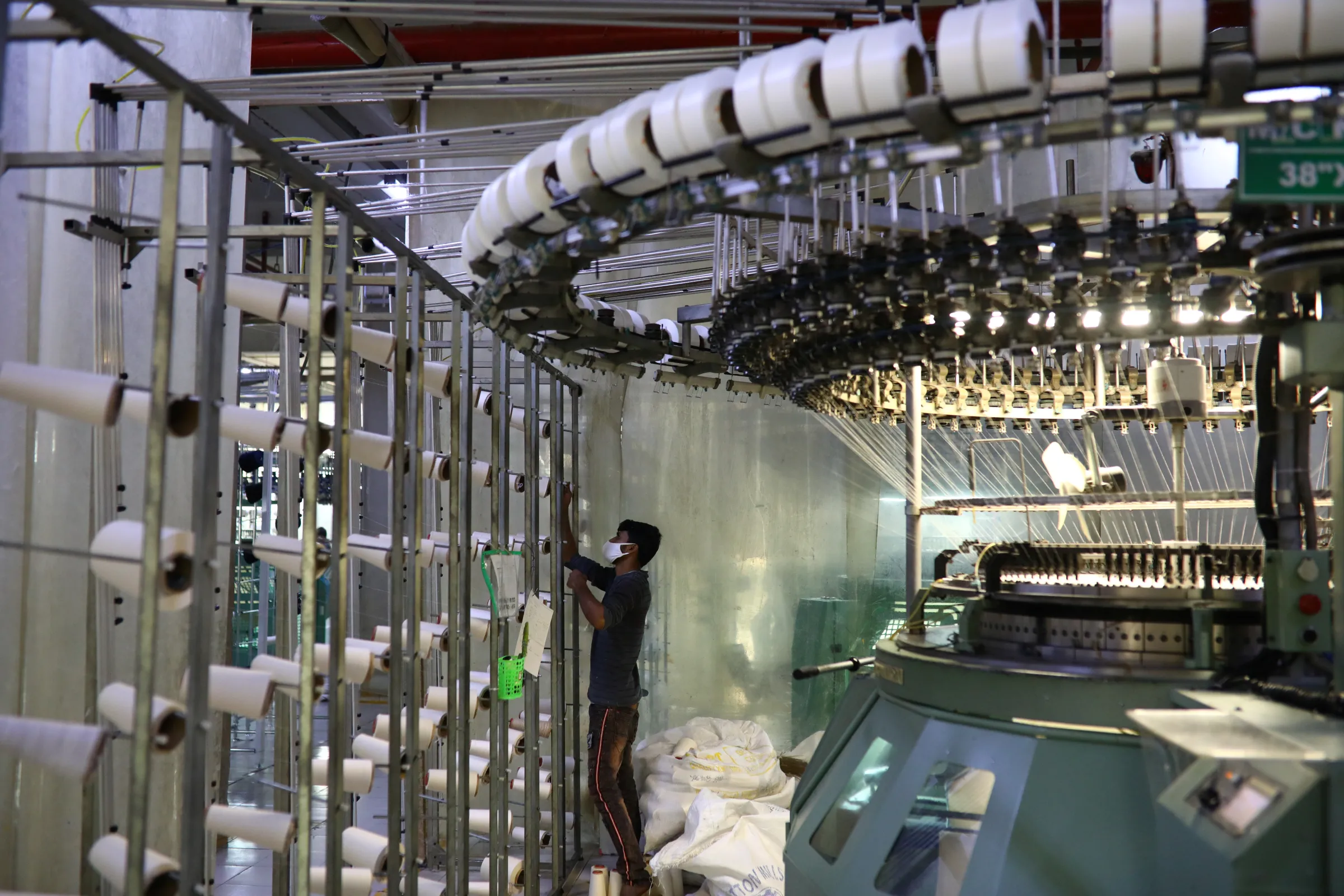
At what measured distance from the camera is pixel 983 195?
737 cm

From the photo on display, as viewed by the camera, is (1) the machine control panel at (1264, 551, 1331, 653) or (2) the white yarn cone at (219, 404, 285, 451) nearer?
(2) the white yarn cone at (219, 404, 285, 451)

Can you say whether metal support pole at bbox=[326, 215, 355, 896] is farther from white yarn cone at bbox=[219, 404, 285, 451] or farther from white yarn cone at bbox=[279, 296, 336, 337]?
white yarn cone at bbox=[219, 404, 285, 451]

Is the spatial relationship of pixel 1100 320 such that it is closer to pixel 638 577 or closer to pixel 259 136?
pixel 259 136

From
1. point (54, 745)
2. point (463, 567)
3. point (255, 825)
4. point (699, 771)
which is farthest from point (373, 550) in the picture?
point (699, 771)

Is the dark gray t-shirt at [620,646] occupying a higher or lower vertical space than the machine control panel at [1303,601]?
lower

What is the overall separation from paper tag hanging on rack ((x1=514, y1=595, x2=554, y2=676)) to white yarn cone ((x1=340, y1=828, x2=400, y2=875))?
1063 mm

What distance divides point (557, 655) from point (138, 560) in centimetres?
347

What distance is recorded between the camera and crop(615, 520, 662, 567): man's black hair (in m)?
5.80

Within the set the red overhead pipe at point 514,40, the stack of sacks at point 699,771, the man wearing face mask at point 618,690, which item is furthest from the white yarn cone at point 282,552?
the red overhead pipe at point 514,40

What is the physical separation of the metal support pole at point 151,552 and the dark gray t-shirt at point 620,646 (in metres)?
3.69

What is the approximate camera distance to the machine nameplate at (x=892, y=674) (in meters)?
3.29

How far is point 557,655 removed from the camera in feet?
17.1

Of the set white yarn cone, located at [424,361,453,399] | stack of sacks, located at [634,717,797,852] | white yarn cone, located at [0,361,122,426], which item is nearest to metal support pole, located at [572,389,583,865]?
stack of sacks, located at [634,717,797,852]

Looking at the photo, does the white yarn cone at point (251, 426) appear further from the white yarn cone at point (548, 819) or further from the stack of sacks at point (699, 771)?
the stack of sacks at point (699, 771)
